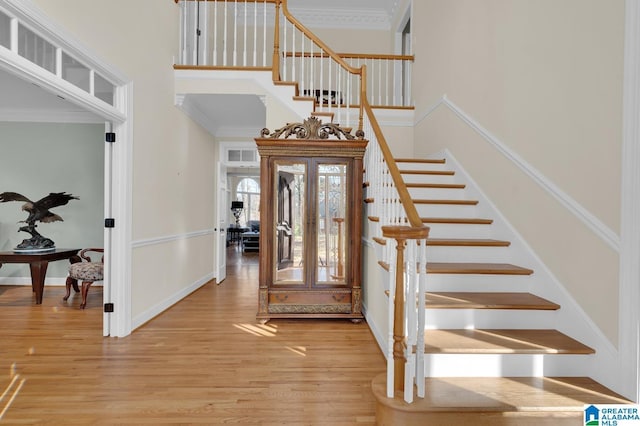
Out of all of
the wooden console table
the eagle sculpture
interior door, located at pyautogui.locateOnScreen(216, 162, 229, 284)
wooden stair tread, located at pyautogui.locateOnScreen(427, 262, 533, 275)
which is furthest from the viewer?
interior door, located at pyautogui.locateOnScreen(216, 162, 229, 284)

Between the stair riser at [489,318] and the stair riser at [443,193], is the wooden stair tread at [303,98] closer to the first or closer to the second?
the stair riser at [443,193]

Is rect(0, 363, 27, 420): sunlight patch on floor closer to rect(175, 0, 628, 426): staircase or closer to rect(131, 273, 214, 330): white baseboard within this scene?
rect(131, 273, 214, 330): white baseboard

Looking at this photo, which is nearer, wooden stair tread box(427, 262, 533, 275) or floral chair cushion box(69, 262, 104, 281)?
wooden stair tread box(427, 262, 533, 275)

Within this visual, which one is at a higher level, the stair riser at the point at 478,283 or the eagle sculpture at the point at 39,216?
the eagle sculpture at the point at 39,216

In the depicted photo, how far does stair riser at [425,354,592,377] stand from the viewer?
1.92 meters

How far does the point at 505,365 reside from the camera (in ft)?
6.33

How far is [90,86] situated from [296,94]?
7.74ft

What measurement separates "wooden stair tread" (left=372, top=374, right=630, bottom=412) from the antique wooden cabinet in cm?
170

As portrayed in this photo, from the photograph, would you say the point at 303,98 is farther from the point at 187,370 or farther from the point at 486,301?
the point at 187,370

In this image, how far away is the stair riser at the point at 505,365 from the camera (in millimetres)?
1917

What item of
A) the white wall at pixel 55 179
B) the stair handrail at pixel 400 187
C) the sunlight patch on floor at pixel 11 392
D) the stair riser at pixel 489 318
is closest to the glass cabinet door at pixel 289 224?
the stair handrail at pixel 400 187

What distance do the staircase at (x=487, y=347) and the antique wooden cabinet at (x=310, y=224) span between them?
751 mm

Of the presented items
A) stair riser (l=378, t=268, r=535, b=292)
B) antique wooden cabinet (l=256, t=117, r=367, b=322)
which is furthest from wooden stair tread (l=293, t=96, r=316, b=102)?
stair riser (l=378, t=268, r=535, b=292)

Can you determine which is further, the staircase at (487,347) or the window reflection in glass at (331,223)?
the window reflection in glass at (331,223)
